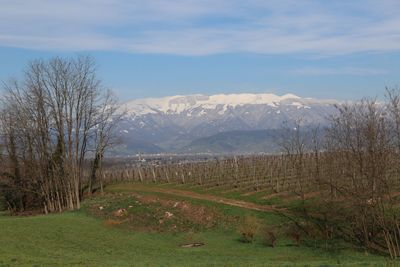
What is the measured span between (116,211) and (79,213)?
4380 mm

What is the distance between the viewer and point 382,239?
34406mm

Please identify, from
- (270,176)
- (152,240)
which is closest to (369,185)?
(152,240)

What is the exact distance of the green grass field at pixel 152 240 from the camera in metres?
25.5

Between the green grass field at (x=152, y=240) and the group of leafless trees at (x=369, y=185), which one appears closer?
the green grass field at (x=152, y=240)

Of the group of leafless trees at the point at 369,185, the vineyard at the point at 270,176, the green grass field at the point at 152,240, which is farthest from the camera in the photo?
the vineyard at the point at 270,176

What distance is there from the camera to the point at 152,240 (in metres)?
37.3

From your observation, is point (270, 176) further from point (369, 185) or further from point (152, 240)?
point (369, 185)

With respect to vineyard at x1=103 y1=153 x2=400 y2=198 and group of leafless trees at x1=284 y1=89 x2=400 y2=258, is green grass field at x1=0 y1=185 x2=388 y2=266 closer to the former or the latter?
group of leafless trees at x1=284 y1=89 x2=400 y2=258

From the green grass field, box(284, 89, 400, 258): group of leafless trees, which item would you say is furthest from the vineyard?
the green grass field

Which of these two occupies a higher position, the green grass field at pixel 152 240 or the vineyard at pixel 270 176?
the vineyard at pixel 270 176

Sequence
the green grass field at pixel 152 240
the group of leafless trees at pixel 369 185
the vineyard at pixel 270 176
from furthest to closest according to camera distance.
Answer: the vineyard at pixel 270 176
the group of leafless trees at pixel 369 185
the green grass field at pixel 152 240

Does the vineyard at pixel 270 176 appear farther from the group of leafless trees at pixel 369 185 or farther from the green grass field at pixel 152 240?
the green grass field at pixel 152 240

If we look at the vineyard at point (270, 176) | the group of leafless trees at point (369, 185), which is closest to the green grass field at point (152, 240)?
the group of leafless trees at point (369, 185)

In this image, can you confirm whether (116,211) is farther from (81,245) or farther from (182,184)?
(182,184)
